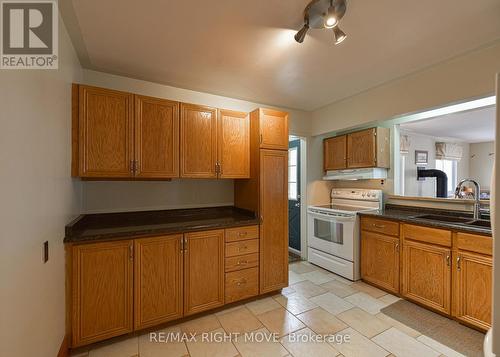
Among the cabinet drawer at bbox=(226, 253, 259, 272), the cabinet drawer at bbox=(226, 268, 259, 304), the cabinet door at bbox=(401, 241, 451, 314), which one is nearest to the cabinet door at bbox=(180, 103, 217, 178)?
the cabinet drawer at bbox=(226, 253, 259, 272)

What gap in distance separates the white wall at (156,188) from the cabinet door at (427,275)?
7.22 feet

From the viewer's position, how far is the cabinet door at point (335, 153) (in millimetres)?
3416

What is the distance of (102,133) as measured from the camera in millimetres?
1986

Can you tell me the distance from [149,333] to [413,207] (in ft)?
11.1

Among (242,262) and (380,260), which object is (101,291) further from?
(380,260)

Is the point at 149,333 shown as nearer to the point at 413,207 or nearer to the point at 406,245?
the point at 406,245

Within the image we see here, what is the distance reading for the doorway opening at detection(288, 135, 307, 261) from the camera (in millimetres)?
3721

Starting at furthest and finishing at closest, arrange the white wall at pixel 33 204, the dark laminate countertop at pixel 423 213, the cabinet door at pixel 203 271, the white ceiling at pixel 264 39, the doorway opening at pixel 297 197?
1. the doorway opening at pixel 297 197
2. the cabinet door at pixel 203 271
3. the dark laminate countertop at pixel 423 213
4. the white ceiling at pixel 264 39
5. the white wall at pixel 33 204

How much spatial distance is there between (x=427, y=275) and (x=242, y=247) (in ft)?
6.29

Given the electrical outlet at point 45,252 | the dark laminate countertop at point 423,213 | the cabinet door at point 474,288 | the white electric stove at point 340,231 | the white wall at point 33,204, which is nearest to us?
the white wall at point 33,204

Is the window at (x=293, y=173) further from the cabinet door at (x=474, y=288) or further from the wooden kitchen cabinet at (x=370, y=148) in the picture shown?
the cabinet door at (x=474, y=288)

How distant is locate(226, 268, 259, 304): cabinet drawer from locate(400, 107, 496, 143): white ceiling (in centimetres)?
305

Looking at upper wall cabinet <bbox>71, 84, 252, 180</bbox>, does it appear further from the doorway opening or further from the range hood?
the range hood

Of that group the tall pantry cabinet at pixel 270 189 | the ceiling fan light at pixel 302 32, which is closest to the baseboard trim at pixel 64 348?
the tall pantry cabinet at pixel 270 189
